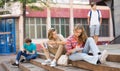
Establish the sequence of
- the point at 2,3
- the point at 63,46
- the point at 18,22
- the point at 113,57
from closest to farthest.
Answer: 1. the point at 113,57
2. the point at 63,46
3. the point at 2,3
4. the point at 18,22

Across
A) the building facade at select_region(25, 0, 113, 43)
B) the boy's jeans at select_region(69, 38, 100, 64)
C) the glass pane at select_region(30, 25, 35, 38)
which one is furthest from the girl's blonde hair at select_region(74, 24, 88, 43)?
the glass pane at select_region(30, 25, 35, 38)

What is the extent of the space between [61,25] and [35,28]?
2.88 meters

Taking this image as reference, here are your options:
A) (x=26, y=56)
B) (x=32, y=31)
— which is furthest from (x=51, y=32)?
(x=32, y=31)

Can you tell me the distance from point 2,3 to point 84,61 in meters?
11.1

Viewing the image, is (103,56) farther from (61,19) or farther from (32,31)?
(61,19)

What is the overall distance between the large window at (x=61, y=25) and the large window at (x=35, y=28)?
1088 mm

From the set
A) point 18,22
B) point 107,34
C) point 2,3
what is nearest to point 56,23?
point 18,22

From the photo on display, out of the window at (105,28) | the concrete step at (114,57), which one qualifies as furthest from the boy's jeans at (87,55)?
the window at (105,28)

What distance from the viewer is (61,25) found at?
98.1 ft

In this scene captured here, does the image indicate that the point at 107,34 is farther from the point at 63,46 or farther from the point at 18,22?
the point at 63,46

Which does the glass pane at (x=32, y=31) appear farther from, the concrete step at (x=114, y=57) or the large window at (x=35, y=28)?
the concrete step at (x=114, y=57)

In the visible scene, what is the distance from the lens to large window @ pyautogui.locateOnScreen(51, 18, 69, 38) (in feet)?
96.9

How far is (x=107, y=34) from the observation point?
106ft

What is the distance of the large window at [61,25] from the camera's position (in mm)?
29544
